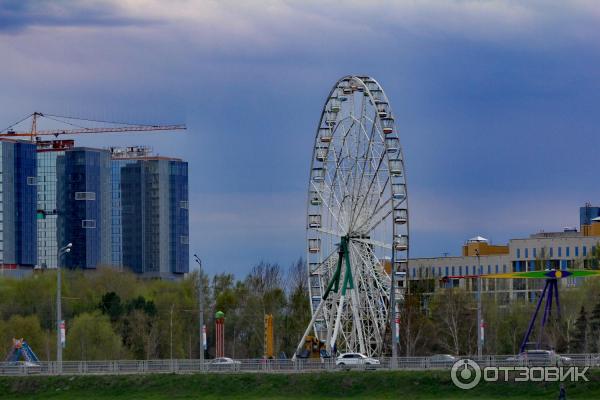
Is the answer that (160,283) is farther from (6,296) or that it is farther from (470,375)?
(470,375)

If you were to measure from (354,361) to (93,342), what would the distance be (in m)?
48.7

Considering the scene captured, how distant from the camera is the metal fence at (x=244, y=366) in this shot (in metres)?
91.1

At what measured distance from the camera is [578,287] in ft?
545

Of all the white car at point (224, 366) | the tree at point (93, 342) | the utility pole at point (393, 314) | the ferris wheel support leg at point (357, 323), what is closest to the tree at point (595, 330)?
the ferris wheel support leg at point (357, 323)

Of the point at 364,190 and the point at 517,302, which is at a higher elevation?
the point at 364,190

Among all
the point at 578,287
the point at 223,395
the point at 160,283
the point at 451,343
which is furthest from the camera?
the point at 160,283

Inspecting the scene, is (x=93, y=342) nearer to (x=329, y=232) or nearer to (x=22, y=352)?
(x=22, y=352)

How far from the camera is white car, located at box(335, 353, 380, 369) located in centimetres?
9406

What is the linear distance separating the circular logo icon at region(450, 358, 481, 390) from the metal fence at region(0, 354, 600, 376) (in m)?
1.66

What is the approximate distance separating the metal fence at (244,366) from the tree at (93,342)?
39783 millimetres

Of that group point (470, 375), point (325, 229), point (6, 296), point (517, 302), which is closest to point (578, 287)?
point (517, 302)

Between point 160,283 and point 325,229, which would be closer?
point 325,229

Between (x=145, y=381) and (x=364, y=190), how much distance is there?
1224 inches

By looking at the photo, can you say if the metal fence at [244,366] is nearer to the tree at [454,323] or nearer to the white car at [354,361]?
the white car at [354,361]
